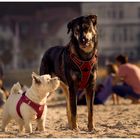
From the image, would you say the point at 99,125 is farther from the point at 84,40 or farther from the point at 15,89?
the point at 84,40

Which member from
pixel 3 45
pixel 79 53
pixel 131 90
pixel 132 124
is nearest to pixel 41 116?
pixel 79 53

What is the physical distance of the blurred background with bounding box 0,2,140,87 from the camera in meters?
41.0

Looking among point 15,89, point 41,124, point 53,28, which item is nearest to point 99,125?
point 41,124

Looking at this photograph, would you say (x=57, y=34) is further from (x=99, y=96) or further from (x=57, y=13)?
(x=99, y=96)

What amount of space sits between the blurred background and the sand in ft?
89.6

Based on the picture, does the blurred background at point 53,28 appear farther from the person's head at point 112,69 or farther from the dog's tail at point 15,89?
the dog's tail at point 15,89

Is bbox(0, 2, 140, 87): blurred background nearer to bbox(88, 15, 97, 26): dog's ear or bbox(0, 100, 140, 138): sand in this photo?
bbox(0, 100, 140, 138): sand

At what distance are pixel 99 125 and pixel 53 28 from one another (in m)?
37.3

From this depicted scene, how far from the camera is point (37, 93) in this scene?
7.23 metres

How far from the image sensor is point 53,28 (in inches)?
1804

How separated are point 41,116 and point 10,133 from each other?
0.49m

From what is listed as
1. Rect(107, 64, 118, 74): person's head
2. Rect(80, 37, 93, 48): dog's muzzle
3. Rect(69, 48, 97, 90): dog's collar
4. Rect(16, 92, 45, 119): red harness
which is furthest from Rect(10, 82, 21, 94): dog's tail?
Rect(107, 64, 118, 74): person's head

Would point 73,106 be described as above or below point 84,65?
below

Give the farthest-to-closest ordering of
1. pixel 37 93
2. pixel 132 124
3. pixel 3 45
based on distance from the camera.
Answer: pixel 3 45, pixel 132 124, pixel 37 93
